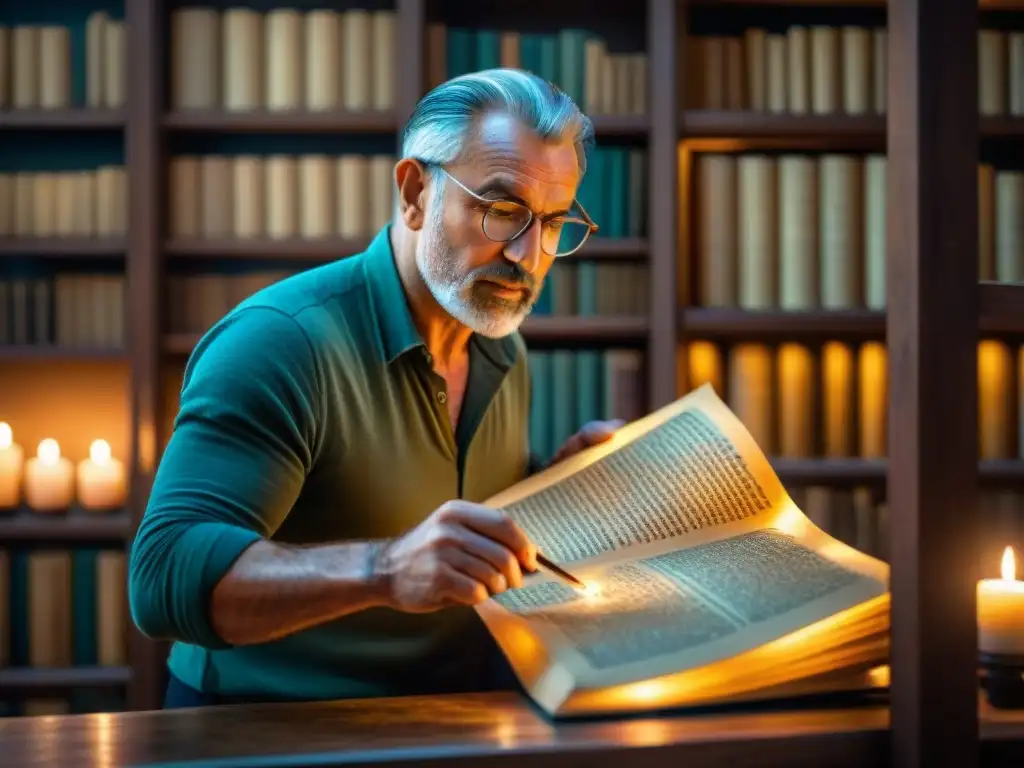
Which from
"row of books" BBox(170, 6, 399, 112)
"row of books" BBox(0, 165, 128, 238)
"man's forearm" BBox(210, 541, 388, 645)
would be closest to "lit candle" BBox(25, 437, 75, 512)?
"row of books" BBox(0, 165, 128, 238)

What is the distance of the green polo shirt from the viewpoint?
0.81m

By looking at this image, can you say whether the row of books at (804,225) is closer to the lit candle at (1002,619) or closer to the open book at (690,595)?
the open book at (690,595)

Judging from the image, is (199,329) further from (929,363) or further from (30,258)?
(929,363)

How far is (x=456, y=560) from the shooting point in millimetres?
663

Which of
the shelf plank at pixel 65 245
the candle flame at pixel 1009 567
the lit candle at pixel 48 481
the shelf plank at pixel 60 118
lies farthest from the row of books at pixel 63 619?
the candle flame at pixel 1009 567

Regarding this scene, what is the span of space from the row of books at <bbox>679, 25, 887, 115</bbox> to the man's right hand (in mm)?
1846

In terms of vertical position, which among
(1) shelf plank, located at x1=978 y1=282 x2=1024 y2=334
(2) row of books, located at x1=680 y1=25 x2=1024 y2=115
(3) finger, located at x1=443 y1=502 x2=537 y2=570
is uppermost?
(2) row of books, located at x1=680 y1=25 x2=1024 y2=115

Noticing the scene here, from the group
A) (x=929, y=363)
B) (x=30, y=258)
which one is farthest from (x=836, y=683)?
(x=30, y=258)

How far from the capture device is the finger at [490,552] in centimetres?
67

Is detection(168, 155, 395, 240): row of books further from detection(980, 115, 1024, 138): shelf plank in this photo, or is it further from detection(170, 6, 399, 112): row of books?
detection(980, 115, 1024, 138): shelf plank

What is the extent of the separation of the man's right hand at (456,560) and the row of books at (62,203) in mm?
1938

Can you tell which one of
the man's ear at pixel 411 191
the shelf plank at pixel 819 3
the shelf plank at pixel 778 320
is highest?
the shelf plank at pixel 819 3

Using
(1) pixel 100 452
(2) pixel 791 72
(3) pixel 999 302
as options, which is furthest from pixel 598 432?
(1) pixel 100 452

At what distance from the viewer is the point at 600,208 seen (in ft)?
7.81
